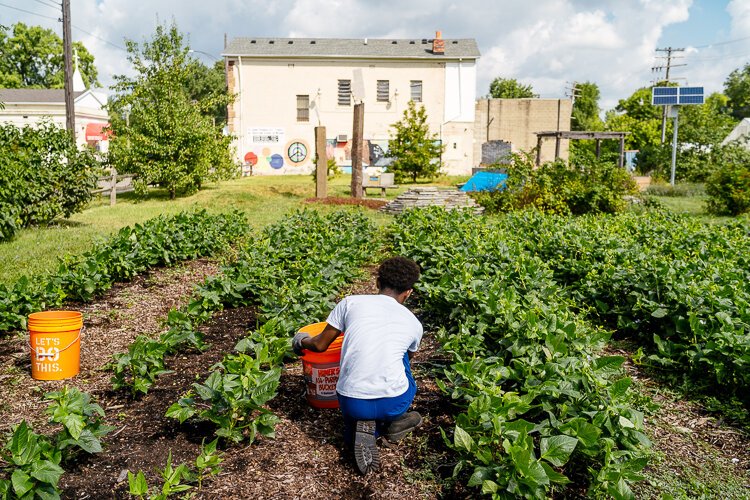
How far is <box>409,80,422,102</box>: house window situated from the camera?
3628 cm

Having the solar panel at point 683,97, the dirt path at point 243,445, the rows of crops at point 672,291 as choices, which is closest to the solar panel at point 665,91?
the solar panel at point 683,97

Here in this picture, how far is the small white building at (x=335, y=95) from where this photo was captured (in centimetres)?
3553

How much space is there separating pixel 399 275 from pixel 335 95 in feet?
109

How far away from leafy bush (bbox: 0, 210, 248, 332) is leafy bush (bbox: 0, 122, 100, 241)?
3.03 meters

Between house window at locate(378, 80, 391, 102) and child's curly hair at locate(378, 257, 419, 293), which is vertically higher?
house window at locate(378, 80, 391, 102)

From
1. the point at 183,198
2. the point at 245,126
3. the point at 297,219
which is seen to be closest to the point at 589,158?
the point at 297,219

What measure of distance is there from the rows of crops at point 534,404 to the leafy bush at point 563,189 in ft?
33.5

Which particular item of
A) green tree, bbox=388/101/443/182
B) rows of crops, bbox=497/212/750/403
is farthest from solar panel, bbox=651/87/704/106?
rows of crops, bbox=497/212/750/403

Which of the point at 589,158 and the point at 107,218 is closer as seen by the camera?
the point at 107,218

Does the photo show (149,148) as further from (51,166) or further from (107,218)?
(51,166)

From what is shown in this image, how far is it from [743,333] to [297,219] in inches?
292

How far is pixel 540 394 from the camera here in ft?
12.1

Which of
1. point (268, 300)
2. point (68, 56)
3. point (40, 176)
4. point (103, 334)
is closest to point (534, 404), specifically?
point (268, 300)

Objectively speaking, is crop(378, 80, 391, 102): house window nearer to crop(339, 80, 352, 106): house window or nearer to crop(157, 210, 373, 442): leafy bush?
crop(339, 80, 352, 106): house window
